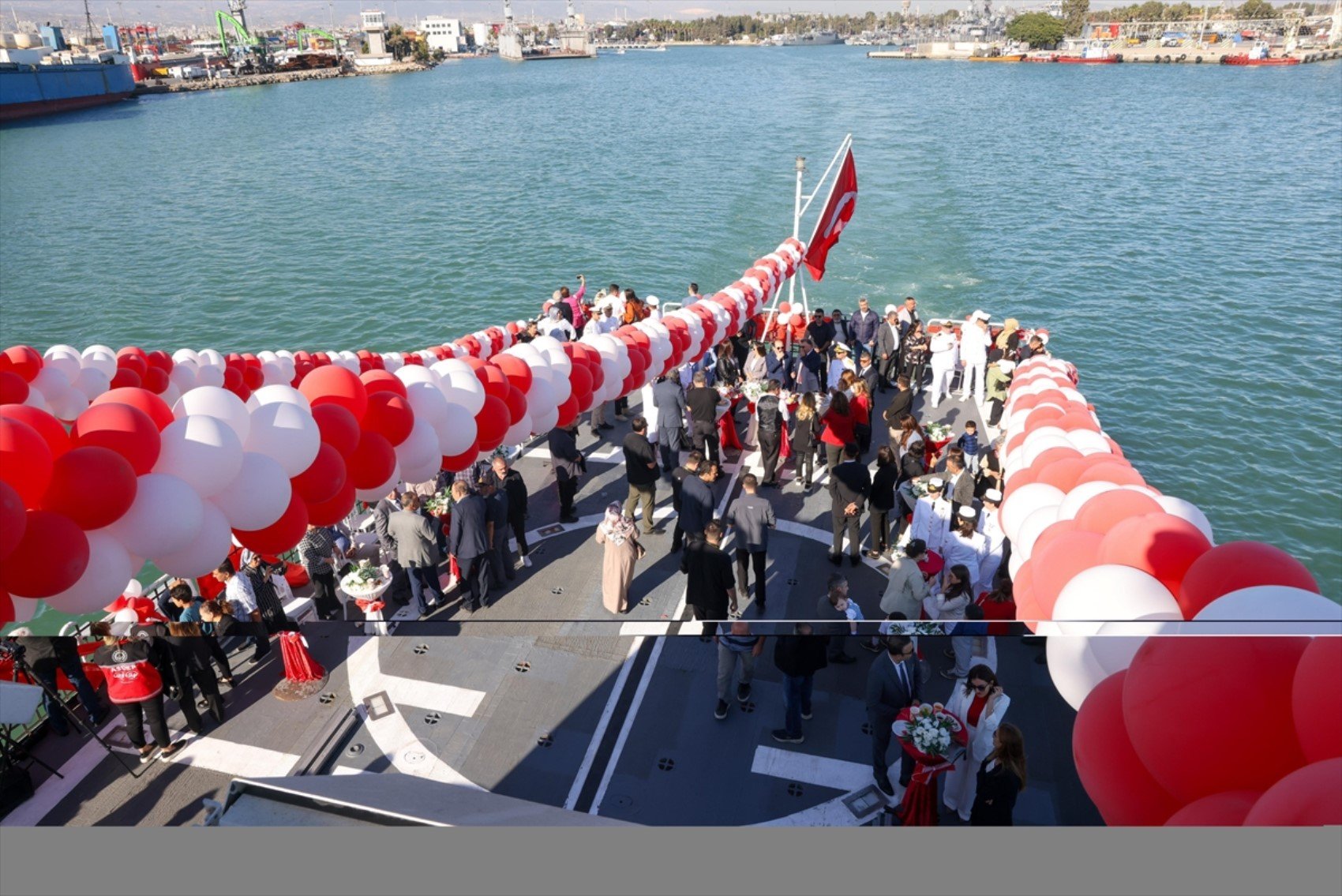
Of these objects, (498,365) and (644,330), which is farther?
(644,330)

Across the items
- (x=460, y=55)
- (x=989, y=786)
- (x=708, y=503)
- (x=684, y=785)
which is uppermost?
(x=460, y=55)

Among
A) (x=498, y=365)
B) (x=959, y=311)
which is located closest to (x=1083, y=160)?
(x=959, y=311)

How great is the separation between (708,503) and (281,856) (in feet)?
18.5

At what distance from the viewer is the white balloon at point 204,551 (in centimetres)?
386

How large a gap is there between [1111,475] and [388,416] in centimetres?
461

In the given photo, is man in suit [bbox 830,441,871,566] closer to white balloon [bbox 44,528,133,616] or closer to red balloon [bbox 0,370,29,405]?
white balloon [bbox 44,528,133,616]

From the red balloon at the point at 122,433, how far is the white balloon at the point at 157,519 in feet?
0.32

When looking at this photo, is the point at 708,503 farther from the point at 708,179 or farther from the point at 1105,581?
the point at 708,179

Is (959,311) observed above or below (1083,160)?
below

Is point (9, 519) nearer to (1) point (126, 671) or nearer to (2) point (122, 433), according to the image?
(2) point (122, 433)

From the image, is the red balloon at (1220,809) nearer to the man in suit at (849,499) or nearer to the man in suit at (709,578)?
the man in suit at (709,578)

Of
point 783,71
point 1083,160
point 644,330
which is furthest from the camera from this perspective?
point 783,71

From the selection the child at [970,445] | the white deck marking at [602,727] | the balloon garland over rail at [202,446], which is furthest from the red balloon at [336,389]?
the child at [970,445]

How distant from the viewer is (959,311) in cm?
2227
